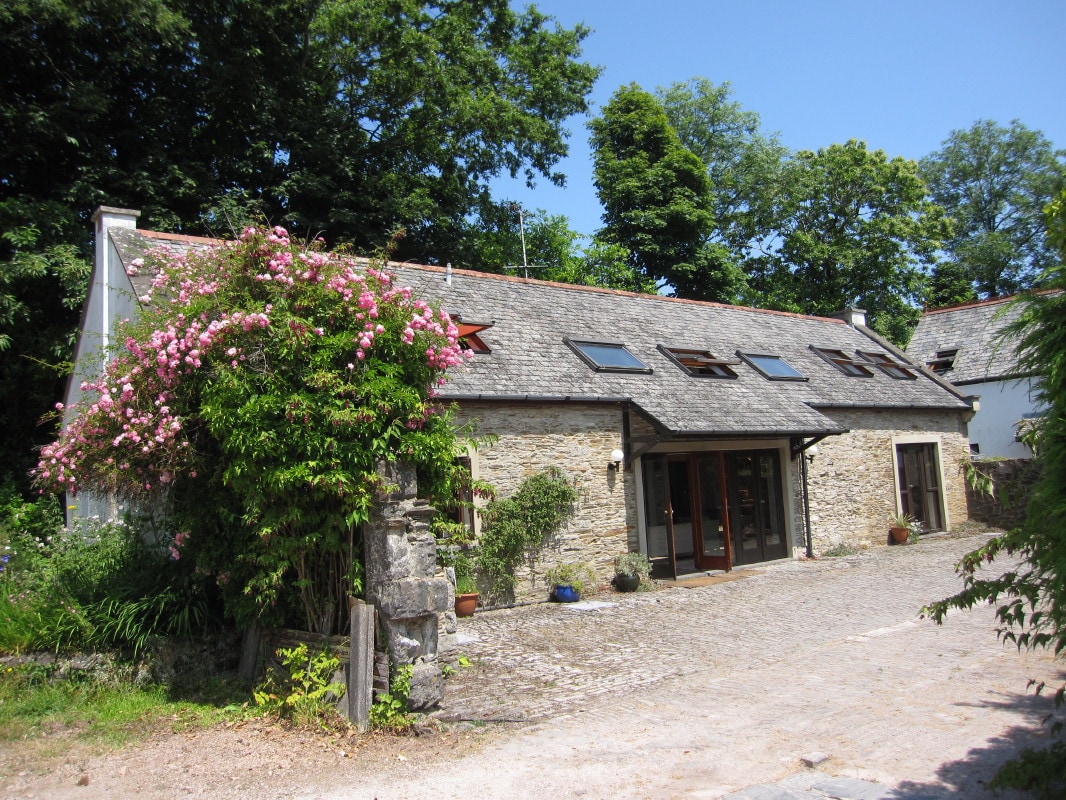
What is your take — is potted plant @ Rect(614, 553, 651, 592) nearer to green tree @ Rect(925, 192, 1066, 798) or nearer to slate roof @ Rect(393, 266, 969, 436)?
slate roof @ Rect(393, 266, 969, 436)

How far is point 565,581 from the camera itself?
12562 mm

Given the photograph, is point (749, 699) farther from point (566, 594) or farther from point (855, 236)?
point (855, 236)

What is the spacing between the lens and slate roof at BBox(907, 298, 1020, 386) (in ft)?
83.1

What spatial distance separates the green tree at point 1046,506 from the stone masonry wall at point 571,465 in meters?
8.26

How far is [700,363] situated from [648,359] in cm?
134

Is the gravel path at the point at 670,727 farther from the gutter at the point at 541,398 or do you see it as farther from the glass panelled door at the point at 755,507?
the glass panelled door at the point at 755,507

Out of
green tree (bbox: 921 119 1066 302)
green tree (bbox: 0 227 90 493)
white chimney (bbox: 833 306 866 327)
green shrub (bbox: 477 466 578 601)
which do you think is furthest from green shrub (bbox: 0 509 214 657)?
green tree (bbox: 921 119 1066 302)

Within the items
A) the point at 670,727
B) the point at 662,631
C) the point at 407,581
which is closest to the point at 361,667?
the point at 407,581

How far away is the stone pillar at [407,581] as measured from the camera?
639cm

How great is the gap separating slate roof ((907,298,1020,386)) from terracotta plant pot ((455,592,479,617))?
19464 millimetres

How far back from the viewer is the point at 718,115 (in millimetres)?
37656

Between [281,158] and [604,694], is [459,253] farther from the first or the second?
[604,694]

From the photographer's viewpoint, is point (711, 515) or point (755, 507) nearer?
point (711, 515)

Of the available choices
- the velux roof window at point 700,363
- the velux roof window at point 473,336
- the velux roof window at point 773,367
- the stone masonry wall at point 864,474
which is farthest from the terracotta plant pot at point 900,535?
the velux roof window at point 473,336
